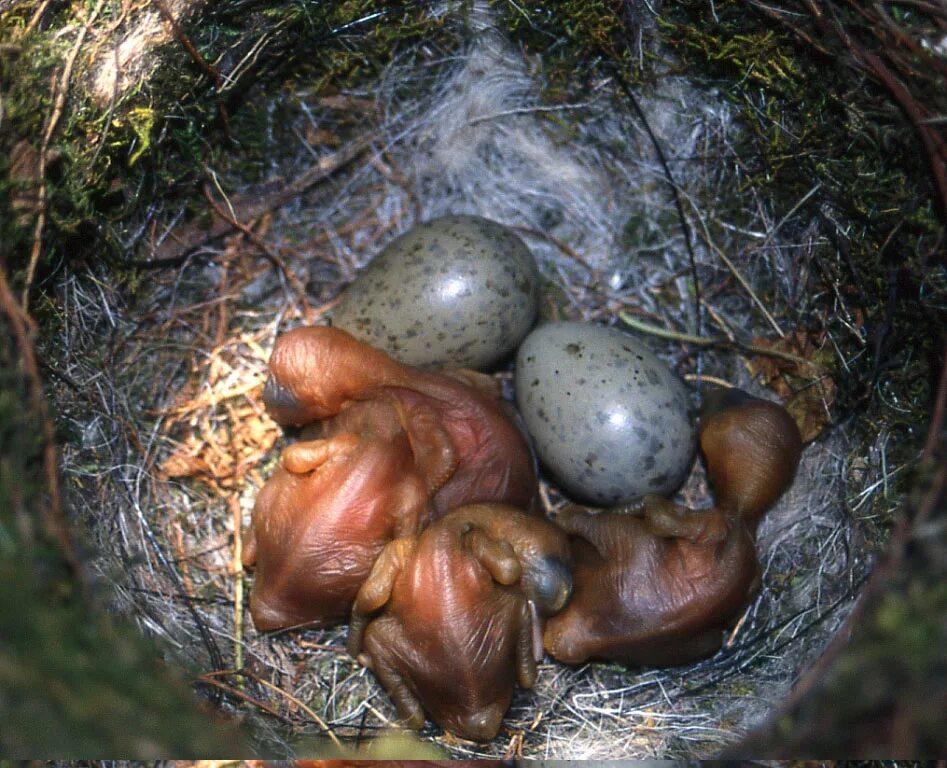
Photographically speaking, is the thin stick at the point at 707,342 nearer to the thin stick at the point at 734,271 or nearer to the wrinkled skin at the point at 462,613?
the thin stick at the point at 734,271

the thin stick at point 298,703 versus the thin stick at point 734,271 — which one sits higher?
the thin stick at point 734,271

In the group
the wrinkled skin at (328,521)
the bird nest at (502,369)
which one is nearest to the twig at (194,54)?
the bird nest at (502,369)

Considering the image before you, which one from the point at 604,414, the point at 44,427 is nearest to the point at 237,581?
the point at 44,427

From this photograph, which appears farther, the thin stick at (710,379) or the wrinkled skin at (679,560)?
the thin stick at (710,379)

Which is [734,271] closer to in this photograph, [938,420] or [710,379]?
[710,379]

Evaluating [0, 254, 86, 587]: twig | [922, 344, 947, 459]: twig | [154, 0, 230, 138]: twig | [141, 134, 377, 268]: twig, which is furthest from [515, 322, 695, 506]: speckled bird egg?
[0, 254, 86, 587]: twig

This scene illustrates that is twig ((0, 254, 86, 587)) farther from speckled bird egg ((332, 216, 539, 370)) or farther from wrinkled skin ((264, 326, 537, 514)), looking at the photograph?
speckled bird egg ((332, 216, 539, 370))

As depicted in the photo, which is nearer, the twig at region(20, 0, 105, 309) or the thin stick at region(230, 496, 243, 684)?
the twig at region(20, 0, 105, 309)

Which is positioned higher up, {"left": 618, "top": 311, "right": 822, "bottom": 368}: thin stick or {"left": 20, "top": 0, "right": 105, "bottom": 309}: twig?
{"left": 20, "top": 0, "right": 105, "bottom": 309}: twig
